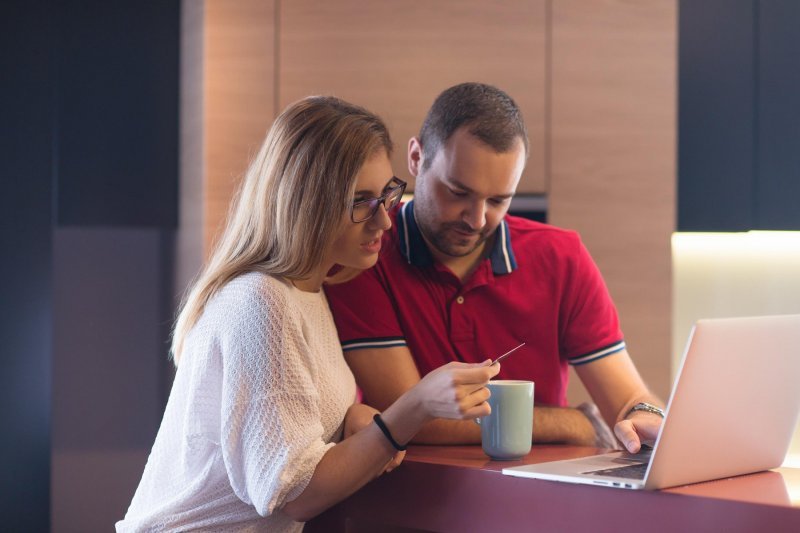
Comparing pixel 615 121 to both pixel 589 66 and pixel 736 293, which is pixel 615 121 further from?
pixel 736 293

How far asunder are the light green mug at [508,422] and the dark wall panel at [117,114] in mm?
1934

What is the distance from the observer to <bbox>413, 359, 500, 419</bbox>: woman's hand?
1.32 meters

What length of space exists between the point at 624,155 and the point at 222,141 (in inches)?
46.4

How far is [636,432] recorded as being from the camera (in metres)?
1.52

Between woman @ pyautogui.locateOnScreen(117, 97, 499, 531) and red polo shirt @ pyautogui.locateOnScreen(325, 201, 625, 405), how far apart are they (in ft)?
1.02

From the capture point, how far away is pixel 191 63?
2.96 metres

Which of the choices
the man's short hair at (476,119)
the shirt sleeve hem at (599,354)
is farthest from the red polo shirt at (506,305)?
the man's short hair at (476,119)

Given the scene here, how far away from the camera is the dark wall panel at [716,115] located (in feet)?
9.98

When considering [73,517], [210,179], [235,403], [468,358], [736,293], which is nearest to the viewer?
[235,403]

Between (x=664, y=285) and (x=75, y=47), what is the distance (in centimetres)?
195

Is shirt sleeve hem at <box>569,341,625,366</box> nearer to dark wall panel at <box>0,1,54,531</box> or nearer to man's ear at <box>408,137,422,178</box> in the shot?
man's ear at <box>408,137,422,178</box>

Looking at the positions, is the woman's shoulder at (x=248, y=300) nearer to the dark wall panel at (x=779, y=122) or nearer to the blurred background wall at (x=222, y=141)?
the blurred background wall at (x=222, y=141)

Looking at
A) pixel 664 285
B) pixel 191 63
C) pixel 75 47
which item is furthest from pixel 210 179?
pixel 664 285

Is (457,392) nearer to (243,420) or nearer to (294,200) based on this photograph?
(243,420)
